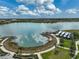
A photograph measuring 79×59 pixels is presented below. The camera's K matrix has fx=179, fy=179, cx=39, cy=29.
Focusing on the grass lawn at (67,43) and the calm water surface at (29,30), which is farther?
the calm water surface at (29,30)

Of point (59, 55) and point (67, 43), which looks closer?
point (59, 55)

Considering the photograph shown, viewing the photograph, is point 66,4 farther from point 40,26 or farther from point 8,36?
point 8,36

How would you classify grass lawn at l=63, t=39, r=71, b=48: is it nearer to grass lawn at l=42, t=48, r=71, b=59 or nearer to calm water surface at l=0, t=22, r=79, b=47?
grass lawn at l=42, t=48, r=71, b=59

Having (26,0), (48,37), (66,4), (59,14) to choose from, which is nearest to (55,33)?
(48,37)

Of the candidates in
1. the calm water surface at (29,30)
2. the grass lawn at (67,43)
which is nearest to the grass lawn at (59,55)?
the grass lawn at (67,43)

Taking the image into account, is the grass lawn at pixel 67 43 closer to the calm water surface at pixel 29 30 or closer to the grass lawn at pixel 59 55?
the grass lawn at pixel 59 55

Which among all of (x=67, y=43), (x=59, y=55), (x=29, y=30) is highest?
(x=29, y=30)

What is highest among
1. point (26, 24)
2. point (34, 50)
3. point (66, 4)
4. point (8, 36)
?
point (66, 4)

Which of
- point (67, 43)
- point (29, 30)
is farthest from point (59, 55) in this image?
point (29, 30)

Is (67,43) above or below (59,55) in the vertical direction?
above

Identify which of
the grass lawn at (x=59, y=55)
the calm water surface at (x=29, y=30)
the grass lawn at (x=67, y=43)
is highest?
the calm water surface at (x=29, y=30)

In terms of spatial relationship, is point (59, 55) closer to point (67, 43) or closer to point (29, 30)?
point (67, 43)
